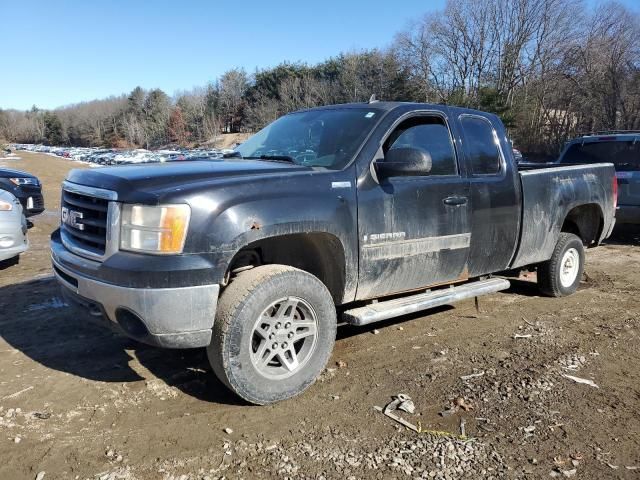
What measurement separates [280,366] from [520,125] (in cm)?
4789

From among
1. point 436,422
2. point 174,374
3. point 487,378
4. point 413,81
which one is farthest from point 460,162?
point 413,81

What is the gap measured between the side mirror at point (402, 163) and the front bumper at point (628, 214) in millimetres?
7118

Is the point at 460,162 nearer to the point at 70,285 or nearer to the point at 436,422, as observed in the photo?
the point at 436,422

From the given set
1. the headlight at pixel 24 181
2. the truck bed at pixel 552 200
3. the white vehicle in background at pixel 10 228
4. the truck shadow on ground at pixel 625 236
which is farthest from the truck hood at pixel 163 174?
the truck shadow on ground at pixel 625 236

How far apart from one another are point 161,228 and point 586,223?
5.44 m

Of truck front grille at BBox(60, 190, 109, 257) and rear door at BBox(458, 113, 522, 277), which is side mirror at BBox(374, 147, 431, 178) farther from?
truck front grille at BBox(60, 190, 109, 257)

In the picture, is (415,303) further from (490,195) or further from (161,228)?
(161,228)

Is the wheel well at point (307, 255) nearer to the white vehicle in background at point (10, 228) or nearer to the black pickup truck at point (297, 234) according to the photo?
the black pickup truck at point (297, 234)

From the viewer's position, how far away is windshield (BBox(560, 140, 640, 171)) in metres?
9.40

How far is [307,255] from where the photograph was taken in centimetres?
394

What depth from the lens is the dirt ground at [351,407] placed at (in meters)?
2.87

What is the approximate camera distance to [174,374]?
13.0ft

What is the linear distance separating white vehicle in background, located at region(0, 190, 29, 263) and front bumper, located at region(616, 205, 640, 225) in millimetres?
9576

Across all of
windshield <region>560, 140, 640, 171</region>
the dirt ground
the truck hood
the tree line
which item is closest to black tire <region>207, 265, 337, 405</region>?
the dirt ground
